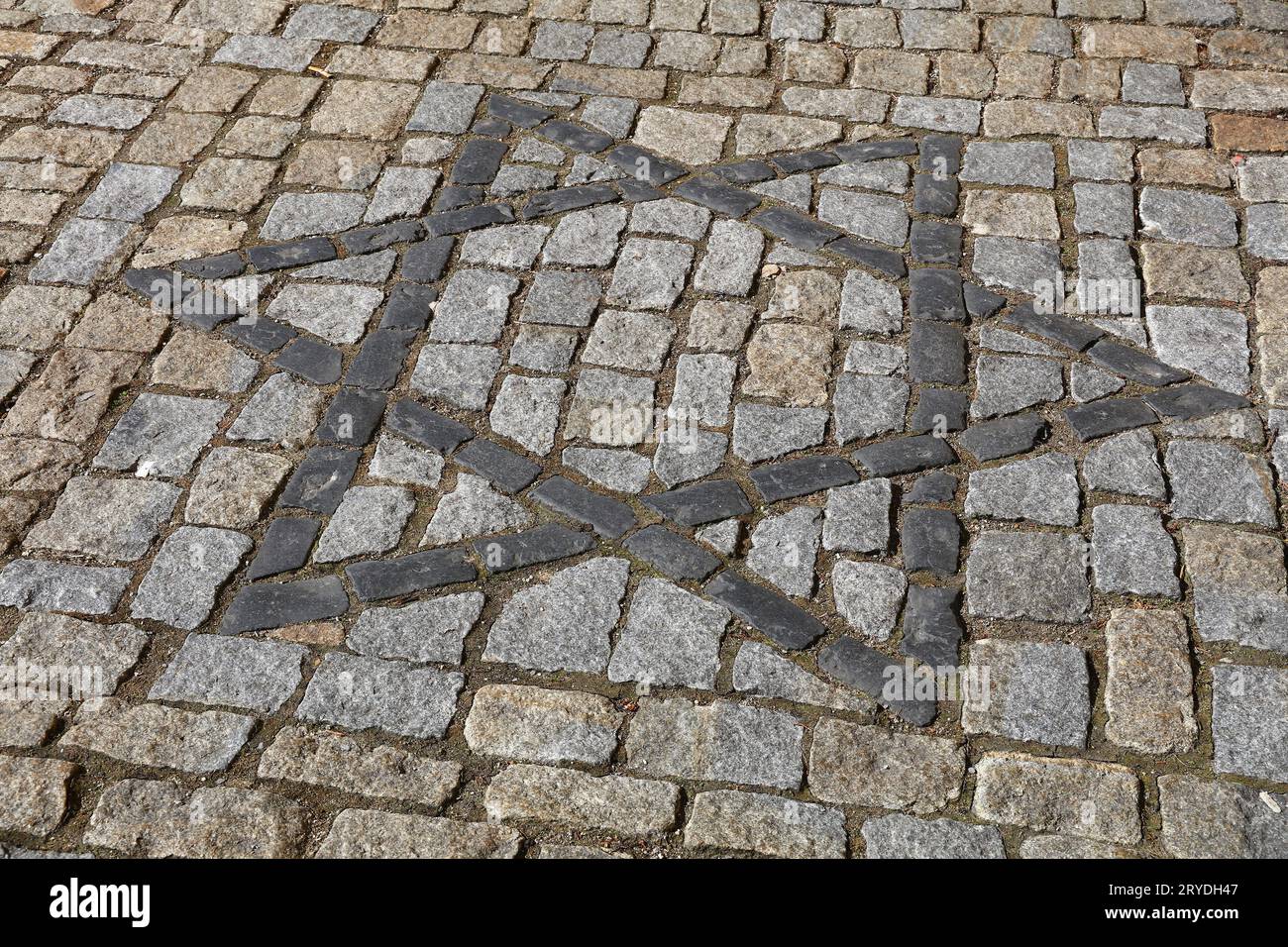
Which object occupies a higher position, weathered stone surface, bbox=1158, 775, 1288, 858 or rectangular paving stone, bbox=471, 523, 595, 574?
rectangular paving stone, bbox=471, 523, 595, 574

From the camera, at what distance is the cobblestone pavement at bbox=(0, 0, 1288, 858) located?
3453 millimetres

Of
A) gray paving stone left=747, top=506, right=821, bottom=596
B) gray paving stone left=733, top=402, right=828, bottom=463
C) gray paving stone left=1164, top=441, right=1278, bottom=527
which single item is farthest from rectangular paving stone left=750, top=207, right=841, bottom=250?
gray paving stone left=1164, top=441, right=1278, bottom=527

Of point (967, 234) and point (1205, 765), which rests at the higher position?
point (967, 234)

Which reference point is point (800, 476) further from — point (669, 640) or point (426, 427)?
point (426, 427)

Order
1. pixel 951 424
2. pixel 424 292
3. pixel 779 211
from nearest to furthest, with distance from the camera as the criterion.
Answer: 1. pixel 951 424
2. pixel 424 292
3. pixel 779 211

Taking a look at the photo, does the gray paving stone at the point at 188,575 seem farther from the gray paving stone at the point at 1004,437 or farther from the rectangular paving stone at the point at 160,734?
the gray paving stone at the point at 1004,437

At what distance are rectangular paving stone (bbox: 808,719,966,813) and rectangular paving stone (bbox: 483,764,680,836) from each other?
16.3 inches

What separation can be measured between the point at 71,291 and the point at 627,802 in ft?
10.4

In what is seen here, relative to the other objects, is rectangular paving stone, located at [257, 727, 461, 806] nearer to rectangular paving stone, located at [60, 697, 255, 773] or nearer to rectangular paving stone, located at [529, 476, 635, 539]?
rectangular paving stone, located at [60, 697, 255, 773]

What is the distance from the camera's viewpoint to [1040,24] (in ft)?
21.7

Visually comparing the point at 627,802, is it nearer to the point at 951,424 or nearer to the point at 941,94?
the point at 951,424

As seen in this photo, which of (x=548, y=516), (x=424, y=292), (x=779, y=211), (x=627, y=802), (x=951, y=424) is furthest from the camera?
(x=779, y=211)

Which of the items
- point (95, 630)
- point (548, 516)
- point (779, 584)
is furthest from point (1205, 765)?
point (95, 630)

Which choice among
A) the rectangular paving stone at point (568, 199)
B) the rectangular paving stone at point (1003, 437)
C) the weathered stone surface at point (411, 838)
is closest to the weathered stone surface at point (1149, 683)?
the rectangular paving stone at point (1003, 437)
